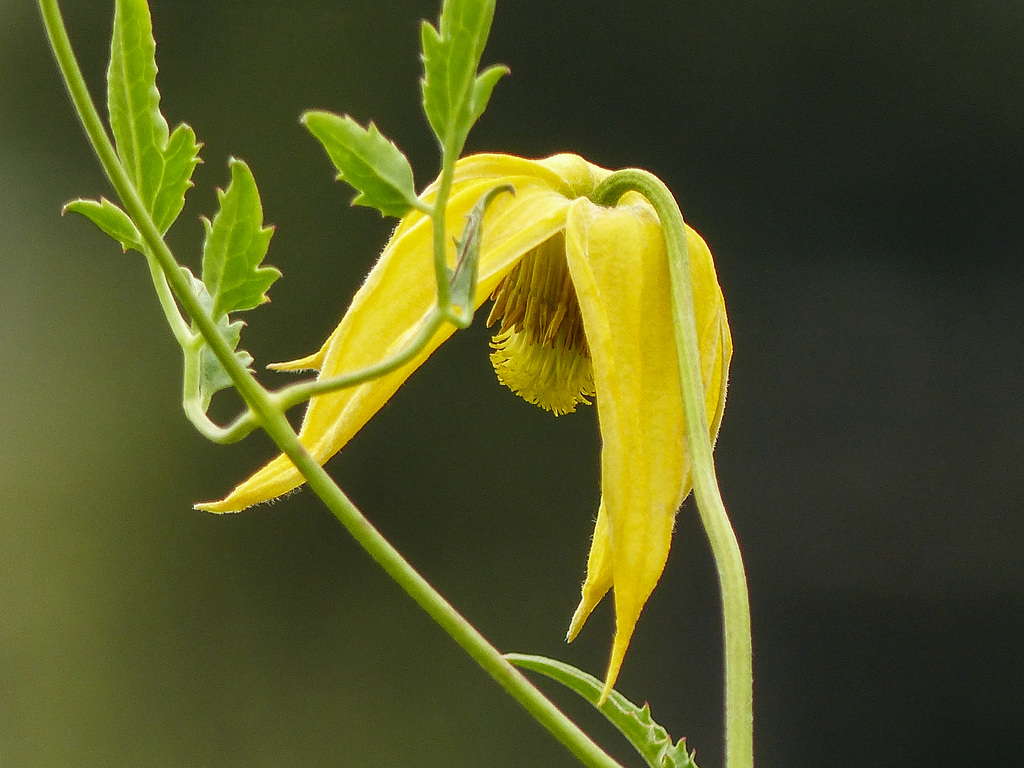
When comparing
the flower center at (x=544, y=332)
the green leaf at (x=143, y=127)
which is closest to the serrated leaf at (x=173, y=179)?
the green leaf at (x=143, y=127)

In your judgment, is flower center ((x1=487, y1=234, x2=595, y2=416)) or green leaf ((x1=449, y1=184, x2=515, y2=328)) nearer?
green leaf ((x1=449, y1=184, x2=515, y2=328))

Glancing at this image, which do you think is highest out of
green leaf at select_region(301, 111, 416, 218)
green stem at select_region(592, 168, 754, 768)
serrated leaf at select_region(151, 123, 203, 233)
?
serrated leaf at select_region(151, 123, 203, 233)

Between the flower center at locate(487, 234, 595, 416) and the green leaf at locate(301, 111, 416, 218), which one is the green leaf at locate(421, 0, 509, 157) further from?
the flower center at locate(487, 234, 595, 416)

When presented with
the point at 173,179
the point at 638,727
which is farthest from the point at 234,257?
the point at 638,727

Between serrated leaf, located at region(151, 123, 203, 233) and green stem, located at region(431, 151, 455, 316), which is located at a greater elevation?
serrated leaf, located at region(151, 123, 203, 233)

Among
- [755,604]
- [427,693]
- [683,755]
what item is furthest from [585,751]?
[427,693]

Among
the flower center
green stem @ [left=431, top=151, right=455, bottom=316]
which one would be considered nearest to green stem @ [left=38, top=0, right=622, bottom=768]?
green stem @ [left=431, top=151, right=455, bottom=316]
